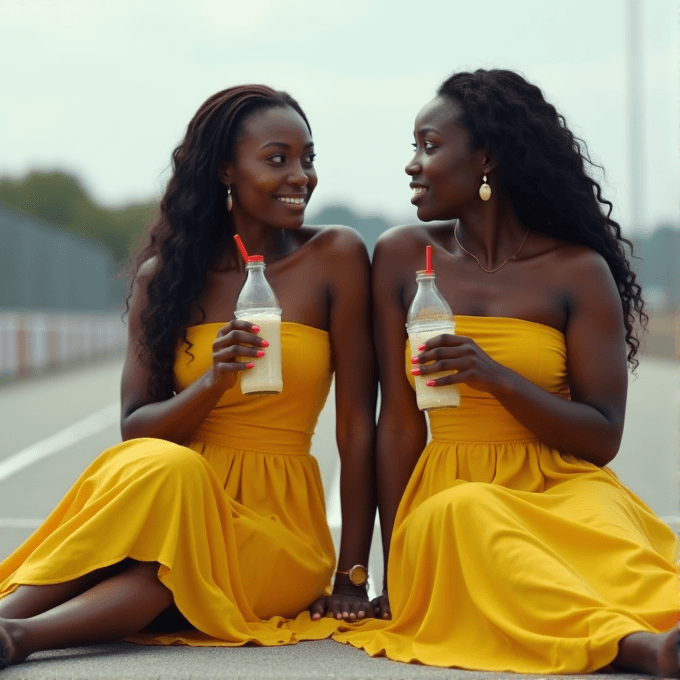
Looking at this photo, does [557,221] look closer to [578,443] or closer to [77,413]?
[578,443]

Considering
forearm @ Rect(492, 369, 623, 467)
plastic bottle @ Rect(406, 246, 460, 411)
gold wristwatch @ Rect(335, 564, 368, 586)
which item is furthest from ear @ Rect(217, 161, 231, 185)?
gold wristwatch @ Rect(335, 564, 368, 586)

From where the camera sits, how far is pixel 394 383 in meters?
4.89

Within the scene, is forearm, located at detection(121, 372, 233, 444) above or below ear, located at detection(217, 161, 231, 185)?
below

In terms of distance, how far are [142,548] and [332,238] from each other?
163 cm

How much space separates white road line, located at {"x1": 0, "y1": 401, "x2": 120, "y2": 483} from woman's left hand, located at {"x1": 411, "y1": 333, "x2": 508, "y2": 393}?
7287 millimetres

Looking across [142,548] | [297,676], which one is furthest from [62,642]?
[297,676]

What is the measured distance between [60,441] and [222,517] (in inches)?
387

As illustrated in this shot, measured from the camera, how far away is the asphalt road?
12.7 ft

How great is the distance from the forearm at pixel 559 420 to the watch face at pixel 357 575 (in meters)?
0.86

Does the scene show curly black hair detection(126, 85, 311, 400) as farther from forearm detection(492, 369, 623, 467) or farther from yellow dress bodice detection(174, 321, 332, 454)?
forearm detection(492, 369, 623, 467)

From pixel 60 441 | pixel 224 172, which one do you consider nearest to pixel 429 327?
pixel 224 172

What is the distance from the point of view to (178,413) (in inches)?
185

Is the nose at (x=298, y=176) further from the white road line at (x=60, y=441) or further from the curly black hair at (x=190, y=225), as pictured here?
the white road line at (x=60, y=441)

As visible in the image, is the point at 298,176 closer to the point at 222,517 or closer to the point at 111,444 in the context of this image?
the point at 222,517
